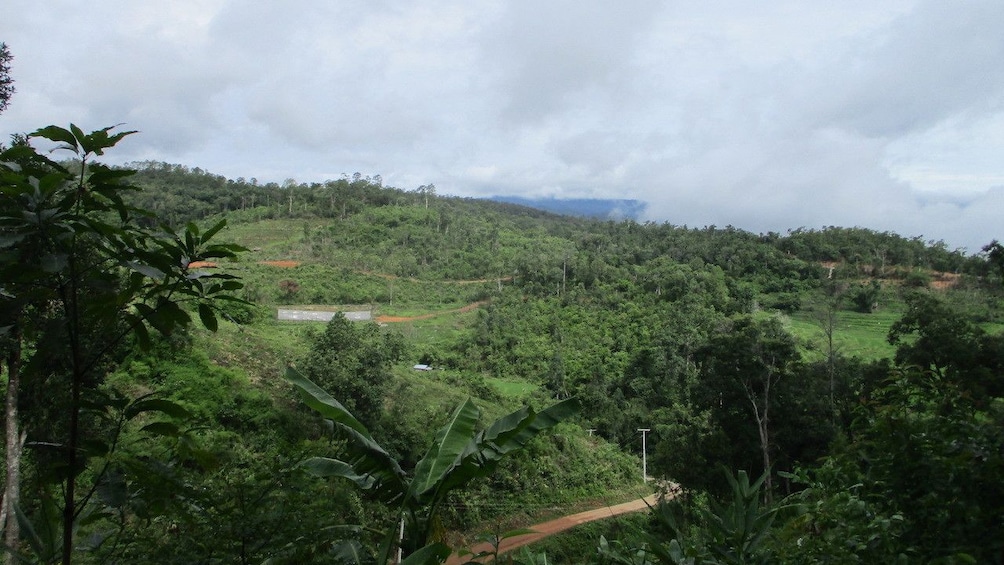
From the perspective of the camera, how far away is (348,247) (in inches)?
1341

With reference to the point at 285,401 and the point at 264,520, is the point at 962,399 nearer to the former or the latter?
the point at 264,520

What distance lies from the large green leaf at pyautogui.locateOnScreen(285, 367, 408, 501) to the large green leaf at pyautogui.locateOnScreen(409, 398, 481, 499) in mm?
153

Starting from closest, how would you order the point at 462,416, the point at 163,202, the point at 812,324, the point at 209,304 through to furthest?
the point at 209,304, the point at 462,416, the point at 812,324, the point at 163,202

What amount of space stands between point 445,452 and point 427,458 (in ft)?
0.22

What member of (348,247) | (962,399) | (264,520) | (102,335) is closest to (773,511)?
(962,399)

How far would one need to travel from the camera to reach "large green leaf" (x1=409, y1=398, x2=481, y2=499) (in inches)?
73.3

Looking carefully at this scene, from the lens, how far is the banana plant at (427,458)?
6.31 feet

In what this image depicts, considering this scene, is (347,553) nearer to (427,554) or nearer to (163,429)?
(427,554)

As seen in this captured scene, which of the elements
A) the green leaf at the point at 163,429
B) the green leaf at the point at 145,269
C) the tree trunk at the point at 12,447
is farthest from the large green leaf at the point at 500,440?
the tree trunk at the point at 12,447

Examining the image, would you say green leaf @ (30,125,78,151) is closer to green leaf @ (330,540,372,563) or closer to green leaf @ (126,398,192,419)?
green leaf @ (126,398,192,419)

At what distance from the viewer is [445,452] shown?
2008 mm

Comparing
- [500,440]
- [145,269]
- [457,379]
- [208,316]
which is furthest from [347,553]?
[457,379]

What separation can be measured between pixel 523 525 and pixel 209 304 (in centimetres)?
1343

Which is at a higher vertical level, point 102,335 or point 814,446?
point 102,335
